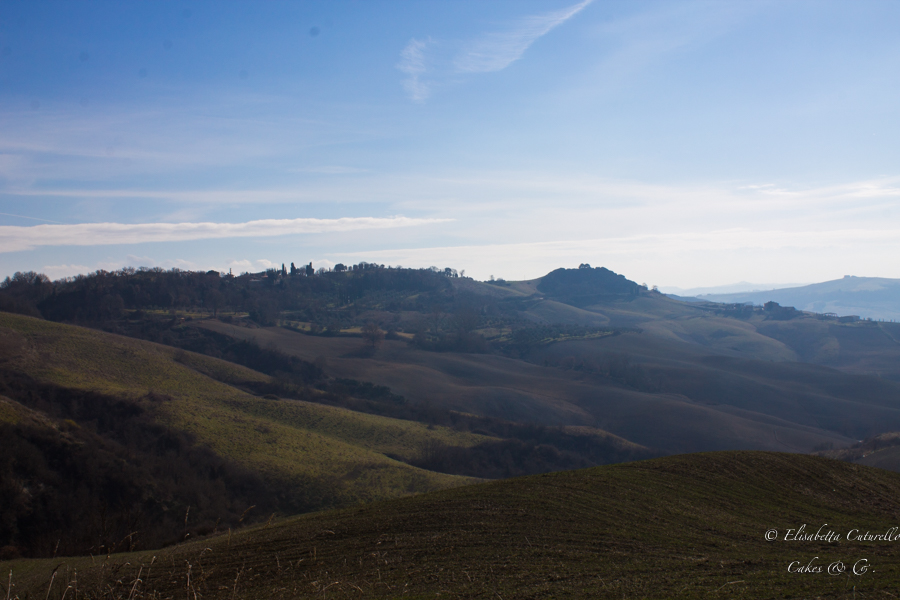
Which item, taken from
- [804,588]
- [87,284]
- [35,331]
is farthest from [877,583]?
[87,284]

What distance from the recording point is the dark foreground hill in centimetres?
1086

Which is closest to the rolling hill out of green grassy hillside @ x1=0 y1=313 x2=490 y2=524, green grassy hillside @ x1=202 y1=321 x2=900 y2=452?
green grassy hillside @ x1=0 y1=313 x2=490 y2=524

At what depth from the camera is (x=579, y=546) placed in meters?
14.9

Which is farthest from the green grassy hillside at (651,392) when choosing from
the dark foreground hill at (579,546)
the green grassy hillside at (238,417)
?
the dark foreground hill at (579,546)

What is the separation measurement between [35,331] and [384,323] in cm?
9470

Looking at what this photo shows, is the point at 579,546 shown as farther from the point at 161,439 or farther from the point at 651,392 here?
the point at 651,392

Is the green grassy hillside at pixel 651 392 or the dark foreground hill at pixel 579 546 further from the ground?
the dark foreground hill at pixel 579 546

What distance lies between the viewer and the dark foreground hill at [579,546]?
10.9 metres

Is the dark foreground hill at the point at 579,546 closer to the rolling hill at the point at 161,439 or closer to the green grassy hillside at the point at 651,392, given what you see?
the rolling hill at the point at 161,439

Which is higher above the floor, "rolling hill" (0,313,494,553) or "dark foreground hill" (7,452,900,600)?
"dark foreground hill" (7,452,900,600)

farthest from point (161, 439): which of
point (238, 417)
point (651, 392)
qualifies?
point (651, 392)

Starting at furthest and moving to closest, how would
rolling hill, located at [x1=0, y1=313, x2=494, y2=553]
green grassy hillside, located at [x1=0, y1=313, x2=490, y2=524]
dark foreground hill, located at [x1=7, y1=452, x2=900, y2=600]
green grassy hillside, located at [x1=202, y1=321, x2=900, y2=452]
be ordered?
green grassy hillside, located at [x1=202, y1=321, x2=900, y2=452] → green grassy hillside, located at [x1=0, y1=313, x2=490, y2=524] → rolling hill, located at [x1=0, y1=313, x2=494, y2=553] → dark foreground hill, located at [x1=7, y1=452, x2=900, y2=600]

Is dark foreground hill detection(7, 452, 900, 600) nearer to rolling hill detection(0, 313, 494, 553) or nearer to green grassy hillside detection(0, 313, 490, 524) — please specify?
rolling hill detection(0, 313, 494, 553)

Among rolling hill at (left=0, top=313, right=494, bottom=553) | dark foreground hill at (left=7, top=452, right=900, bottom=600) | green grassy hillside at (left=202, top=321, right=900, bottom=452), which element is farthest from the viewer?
green grassy hillside at (left=202, top=321, right=900, bottom=452)
